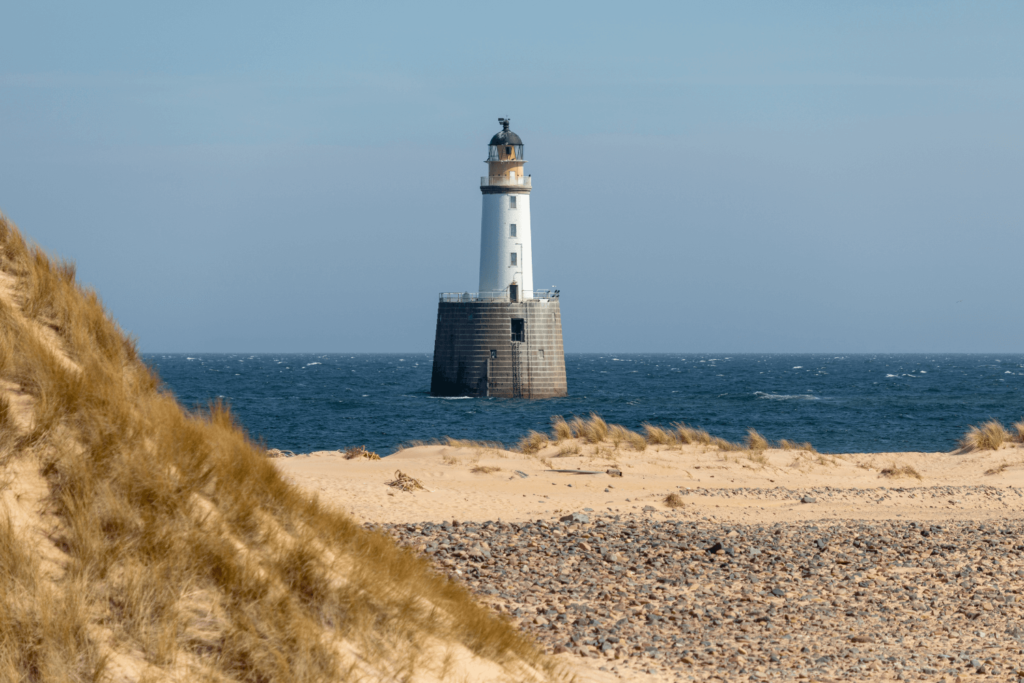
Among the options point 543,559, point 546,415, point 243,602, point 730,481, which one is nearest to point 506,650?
point 243,602

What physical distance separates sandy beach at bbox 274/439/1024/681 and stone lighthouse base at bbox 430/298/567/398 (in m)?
34.3

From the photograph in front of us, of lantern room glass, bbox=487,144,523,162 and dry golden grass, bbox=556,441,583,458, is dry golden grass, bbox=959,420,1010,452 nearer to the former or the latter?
dry golden grass, bbox=556,441,583,458

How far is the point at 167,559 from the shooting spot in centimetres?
573

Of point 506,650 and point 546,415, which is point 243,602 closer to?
point 506,650

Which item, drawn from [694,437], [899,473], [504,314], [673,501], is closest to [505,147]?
[504,314]

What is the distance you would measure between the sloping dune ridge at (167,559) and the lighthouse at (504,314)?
48.4m

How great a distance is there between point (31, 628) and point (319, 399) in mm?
59176

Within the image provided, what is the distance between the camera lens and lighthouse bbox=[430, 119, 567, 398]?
55.3 metres

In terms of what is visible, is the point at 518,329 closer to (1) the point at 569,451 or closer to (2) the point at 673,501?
(1) the point at 569,451

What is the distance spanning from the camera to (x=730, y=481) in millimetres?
21062

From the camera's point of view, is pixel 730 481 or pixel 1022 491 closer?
pixel 1022 491

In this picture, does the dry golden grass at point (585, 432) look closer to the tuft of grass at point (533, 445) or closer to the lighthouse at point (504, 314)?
the tuft of grass at point (533, 445)

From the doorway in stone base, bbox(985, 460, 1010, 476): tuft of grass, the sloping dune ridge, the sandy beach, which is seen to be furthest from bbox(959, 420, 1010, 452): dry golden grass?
the doorway in stone base

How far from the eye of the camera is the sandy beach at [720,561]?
8.65m
